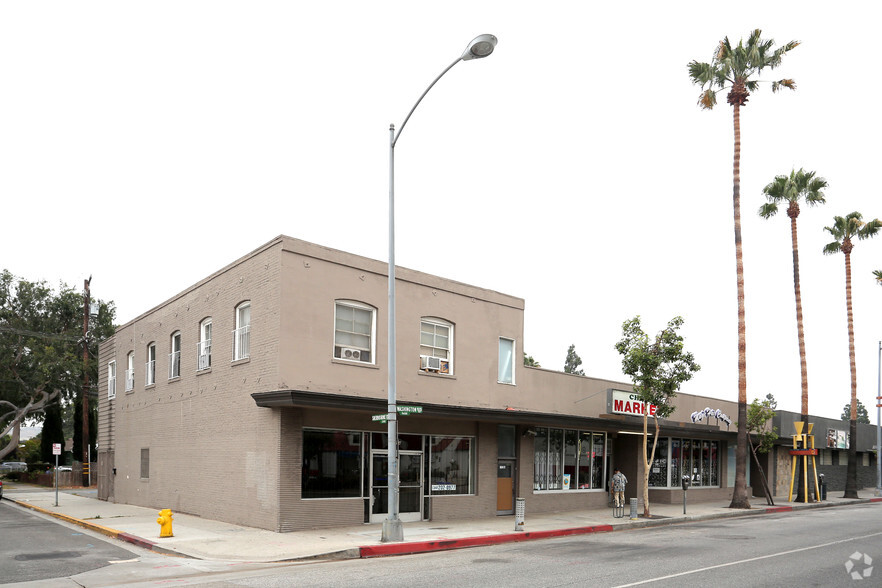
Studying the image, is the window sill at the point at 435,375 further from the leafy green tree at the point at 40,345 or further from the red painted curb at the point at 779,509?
the leafy green tree at the point at 40,345

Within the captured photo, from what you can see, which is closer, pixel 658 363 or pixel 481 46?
pixel 481 46

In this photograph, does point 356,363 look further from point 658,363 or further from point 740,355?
point 740,355

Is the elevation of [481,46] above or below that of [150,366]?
above

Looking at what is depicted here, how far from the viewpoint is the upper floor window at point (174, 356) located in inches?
1014

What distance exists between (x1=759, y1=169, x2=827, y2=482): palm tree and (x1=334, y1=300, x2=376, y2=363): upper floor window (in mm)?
24737

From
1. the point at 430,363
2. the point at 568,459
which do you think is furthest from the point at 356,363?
the point at 568,459

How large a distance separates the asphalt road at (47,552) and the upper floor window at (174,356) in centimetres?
597

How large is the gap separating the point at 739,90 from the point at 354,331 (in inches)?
809

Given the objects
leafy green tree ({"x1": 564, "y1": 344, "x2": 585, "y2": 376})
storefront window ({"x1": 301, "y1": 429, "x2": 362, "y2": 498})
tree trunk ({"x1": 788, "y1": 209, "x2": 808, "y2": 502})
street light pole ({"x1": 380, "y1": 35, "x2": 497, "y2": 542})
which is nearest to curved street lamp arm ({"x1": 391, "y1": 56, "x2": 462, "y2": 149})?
street light pole ({"x1": 380, "y1": 35, "x2": 497, "y2": 542})

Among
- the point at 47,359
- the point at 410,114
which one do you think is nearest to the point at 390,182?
the point at 410,114

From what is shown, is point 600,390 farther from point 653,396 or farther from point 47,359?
point 47,359

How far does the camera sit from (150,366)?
28.3m

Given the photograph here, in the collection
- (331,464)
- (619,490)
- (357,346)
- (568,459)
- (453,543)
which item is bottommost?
(619,490)

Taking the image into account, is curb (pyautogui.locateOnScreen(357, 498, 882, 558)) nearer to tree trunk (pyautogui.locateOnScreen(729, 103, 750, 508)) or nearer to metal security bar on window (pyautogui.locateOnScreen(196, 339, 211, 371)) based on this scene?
tree trunk (pyautogui.locateOnScreen(729, 103, 750, 508))
